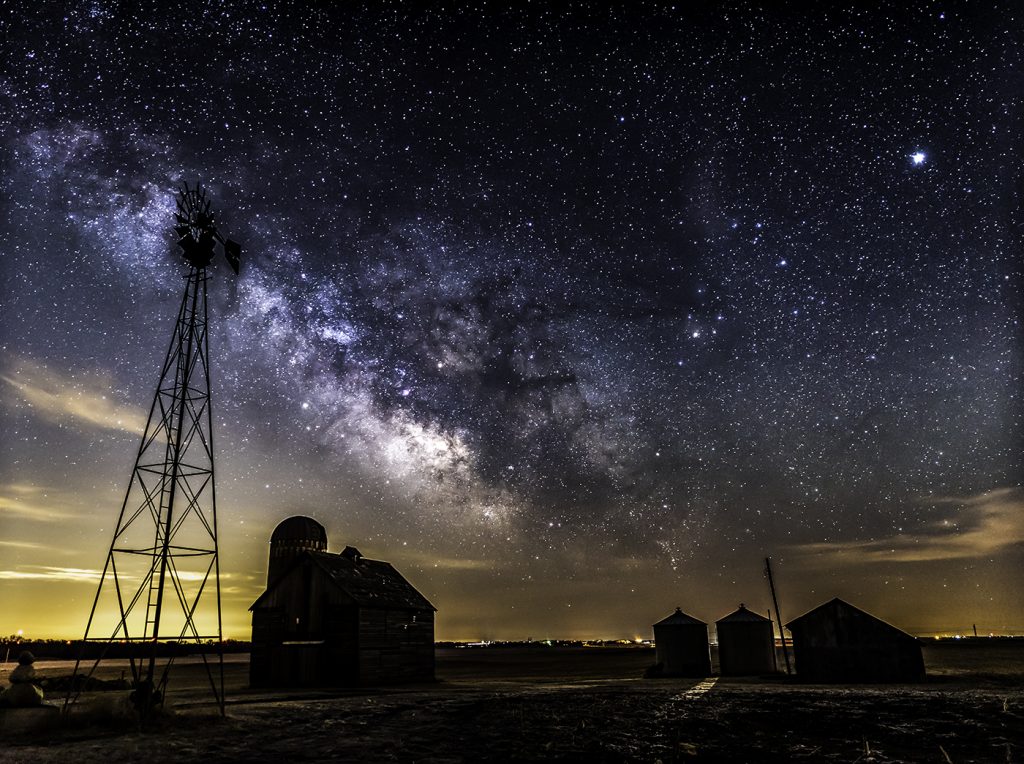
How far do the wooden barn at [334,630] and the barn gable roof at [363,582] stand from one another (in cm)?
5

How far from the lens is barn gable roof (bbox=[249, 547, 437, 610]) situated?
3216cm

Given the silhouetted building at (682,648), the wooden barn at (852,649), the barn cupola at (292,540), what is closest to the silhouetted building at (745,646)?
the silhouetted building at (682,648)

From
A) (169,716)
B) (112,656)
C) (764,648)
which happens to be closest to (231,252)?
(169,716)

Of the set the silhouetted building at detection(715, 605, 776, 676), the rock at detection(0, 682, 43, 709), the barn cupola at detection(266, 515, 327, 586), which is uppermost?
the barn cupola at detection(266, 515, 327, 586)

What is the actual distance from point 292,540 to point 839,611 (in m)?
31.3

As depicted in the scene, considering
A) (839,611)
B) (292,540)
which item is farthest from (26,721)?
(839,611)

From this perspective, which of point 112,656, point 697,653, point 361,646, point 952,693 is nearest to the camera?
point 952,693

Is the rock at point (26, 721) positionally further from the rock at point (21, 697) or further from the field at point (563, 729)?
the field at point (563, 729)

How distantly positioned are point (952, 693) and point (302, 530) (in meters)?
34.5

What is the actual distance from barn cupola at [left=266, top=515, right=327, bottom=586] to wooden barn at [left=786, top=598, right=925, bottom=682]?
92.6 feet

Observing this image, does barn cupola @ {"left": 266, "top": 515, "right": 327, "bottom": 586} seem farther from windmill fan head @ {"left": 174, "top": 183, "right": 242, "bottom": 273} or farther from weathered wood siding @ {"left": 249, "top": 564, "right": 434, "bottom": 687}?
windmill fan head @ {"left": 174, "top": 183, "right": 242, "bottom": 273}

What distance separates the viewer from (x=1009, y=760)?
1238 cm

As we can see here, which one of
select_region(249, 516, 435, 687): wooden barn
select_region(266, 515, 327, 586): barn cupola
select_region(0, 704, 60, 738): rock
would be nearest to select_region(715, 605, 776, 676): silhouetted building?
select_region(249, 516, 435, 687): wooden barn

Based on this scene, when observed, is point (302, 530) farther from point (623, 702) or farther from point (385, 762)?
point (385, 762)
